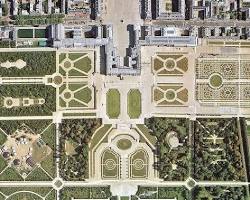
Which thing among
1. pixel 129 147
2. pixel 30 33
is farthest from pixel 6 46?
pixel 129 147

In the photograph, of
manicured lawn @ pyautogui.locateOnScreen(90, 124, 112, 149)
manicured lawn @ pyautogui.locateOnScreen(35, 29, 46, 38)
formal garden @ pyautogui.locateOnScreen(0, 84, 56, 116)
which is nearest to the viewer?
manicured lawn @ pyautogui.locateOnScreen(35, 29, 46, 38)

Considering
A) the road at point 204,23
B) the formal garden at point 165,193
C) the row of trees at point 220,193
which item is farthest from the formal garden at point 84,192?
the road at point 204,23

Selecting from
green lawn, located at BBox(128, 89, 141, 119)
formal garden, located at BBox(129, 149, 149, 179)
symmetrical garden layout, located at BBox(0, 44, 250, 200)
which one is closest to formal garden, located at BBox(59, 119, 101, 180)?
symmetrical garden layout, located at BBox(0, 44, 250, 200)

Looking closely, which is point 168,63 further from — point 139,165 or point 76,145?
point 76,145

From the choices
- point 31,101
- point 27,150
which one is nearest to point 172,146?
point 27,150

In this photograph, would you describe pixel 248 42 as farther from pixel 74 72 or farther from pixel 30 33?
pixel 30 33

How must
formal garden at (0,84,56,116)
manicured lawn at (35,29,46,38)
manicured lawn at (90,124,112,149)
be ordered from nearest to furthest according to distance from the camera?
1. manicured lawn at (35,29,46,38)
2. formal garden at (0,84,56,116)
3. manicured lawn at (90,124,112,149)

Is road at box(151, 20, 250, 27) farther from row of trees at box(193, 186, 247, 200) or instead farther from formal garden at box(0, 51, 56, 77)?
row of trees at box(193, 186, 247, 200)
